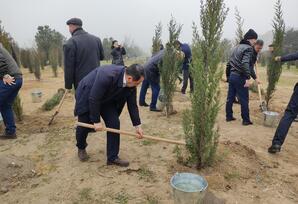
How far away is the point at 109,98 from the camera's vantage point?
429 cm

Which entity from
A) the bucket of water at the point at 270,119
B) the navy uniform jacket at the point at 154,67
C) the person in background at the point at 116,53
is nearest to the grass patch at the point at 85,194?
Result: the navy uniform jacket at the point at 154,67

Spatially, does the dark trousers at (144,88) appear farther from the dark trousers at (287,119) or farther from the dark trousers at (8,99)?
the dark trousers at (287,119)

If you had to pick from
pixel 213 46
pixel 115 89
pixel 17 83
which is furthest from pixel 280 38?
pixel 17 83

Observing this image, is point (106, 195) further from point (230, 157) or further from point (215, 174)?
point (230, 157)

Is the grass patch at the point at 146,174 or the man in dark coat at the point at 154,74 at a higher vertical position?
the man in dark coat at the point at 154,74

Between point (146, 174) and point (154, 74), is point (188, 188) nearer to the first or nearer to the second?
point (146, 174)

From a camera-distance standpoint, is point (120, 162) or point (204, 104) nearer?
point (204, 104)

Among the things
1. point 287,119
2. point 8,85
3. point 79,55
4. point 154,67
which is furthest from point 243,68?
point 8,85

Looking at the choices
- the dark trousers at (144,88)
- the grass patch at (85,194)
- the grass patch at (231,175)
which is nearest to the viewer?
the grass patch at (85,194)

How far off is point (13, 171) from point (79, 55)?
6.91ft

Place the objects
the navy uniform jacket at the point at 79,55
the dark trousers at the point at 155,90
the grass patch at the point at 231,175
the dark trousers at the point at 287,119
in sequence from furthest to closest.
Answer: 1. the dark trousers at the point at 155,90
2. the navy uniform jacket at the point at 79,55
3. the dark trousers at the point at 287,119
4. the grass patch at the point at 231,175

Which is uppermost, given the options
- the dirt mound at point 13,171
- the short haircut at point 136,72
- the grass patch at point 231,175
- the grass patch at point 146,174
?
the short haircut at point 136,72

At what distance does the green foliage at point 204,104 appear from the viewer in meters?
4.02

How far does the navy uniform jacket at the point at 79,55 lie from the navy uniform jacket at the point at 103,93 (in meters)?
1.19
